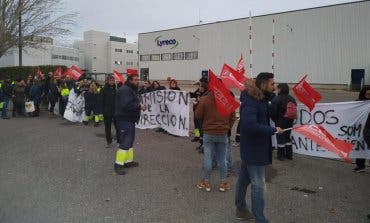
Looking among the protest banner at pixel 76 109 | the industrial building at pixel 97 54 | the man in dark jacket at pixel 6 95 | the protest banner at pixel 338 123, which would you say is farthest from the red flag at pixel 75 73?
the industrial building at pixel 97 54

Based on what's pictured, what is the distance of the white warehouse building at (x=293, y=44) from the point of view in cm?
3619

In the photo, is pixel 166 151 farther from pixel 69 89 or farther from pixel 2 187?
pixel 69 89

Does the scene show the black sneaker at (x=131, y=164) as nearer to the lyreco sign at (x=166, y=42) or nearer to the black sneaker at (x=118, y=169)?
the black sneaker at (x=118, y=169)

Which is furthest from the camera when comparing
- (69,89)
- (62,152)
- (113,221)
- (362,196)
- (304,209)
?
(69,89)

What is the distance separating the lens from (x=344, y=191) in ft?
22.0

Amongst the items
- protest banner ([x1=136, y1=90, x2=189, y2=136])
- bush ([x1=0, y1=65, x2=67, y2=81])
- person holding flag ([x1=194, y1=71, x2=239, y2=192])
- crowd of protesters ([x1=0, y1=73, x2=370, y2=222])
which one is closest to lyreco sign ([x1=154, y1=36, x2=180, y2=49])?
bush ([x1=0, y1=65, x2=67, y2=81])

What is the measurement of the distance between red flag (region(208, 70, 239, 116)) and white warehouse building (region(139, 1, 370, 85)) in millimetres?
23711

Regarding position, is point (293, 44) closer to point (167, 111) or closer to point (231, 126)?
point (167, 111)

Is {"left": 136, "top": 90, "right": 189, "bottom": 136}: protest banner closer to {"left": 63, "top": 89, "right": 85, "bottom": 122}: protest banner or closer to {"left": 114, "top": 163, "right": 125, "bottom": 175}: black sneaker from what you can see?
{"left": 63, "top": 89, "right": 85, "bottom": 122}: protest banner

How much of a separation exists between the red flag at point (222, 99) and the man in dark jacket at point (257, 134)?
1238mm

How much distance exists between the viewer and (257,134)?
4.84 metres

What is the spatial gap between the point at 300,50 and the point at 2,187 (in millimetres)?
36135

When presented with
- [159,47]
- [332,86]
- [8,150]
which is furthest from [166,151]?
[159,47]

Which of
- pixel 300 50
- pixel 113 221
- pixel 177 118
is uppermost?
pixel 300 50
